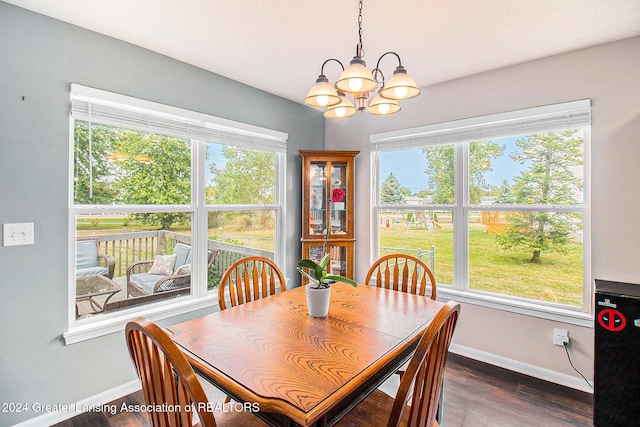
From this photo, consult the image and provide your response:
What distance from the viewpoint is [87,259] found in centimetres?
213

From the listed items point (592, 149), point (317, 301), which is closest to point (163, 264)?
point (317, 301)

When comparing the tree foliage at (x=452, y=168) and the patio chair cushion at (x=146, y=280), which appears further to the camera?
the tree foliage at (x=452, y=168)

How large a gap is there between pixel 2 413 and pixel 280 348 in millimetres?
1796

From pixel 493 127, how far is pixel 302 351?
2.51 metres

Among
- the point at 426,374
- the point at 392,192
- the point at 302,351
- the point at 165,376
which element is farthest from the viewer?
the point at 392,192

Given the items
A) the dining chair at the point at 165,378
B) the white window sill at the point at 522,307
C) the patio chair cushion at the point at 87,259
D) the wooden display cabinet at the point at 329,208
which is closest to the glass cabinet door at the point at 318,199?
the wooden display cabinet at the point at 329,208

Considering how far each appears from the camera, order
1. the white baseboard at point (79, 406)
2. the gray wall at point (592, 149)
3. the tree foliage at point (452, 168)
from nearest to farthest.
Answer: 1. the white baseboard at point (79, 406)
2. the gray wall at point (592, 149)
3. the tree foliage at point (452, 168)

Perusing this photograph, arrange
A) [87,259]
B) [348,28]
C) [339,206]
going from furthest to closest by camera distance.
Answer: [339,206] → [87,259] → [348,28]

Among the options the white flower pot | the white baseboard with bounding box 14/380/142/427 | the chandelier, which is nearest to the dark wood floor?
the white baseboard with bounding box 14/380/142/427

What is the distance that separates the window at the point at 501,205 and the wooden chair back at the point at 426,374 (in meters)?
1.83

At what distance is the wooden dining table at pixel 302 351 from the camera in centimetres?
97

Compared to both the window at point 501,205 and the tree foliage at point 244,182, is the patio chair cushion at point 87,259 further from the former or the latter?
the window at point 501,205

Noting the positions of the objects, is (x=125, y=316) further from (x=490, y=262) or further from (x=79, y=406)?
(x=490, y=262)

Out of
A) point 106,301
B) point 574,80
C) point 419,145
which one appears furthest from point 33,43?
point 574,80
